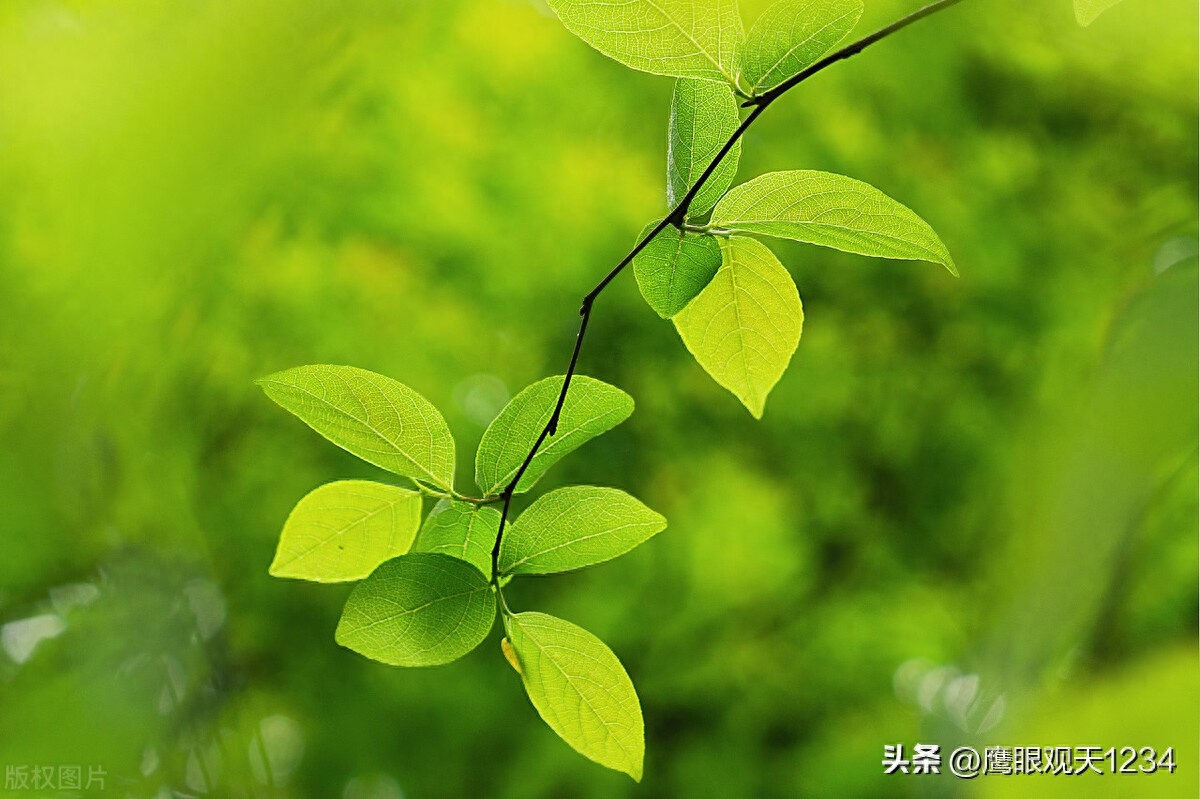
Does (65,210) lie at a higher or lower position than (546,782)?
higher

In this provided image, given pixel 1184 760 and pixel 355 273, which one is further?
pixel 355 273

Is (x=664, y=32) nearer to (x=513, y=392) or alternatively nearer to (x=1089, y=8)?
(x=1089, y=8)

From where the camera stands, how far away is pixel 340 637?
20 cm

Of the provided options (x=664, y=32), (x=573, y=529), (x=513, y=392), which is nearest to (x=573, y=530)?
(x=573, y=529)

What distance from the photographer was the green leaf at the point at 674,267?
20cm

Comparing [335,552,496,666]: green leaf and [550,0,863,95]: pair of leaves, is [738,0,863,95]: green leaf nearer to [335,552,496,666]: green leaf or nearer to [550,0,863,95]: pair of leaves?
[550,0,863,95]: pair of leaves

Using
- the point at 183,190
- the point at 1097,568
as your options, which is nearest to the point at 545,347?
the point at 183,190

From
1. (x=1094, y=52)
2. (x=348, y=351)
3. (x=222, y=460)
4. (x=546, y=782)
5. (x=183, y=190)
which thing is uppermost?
(x=1094, y=52)

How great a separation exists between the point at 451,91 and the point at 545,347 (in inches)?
13.8

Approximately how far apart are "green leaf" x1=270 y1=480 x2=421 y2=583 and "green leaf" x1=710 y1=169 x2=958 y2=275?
96mm

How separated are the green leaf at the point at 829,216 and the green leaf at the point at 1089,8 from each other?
2.1 inches

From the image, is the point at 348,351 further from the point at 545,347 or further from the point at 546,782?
the point at 546,782

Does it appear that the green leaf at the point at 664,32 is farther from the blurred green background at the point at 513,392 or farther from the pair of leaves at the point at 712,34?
the blurred green background at the point at 513,392

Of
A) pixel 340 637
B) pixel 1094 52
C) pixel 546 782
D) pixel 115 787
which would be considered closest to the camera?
Result: pixel 340 637
